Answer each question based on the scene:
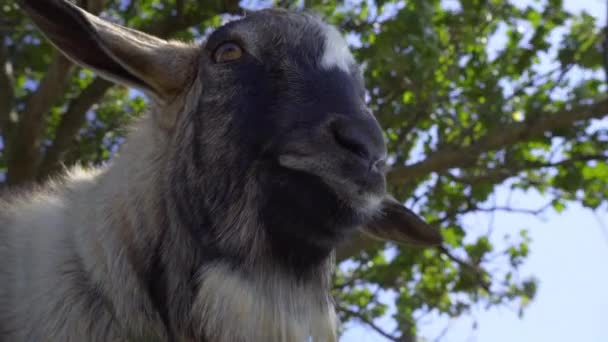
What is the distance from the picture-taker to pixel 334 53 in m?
3.27

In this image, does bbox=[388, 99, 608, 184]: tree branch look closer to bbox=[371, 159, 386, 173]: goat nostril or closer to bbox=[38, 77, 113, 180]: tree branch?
bbox=[38, 77, 113, 180]: tree branch

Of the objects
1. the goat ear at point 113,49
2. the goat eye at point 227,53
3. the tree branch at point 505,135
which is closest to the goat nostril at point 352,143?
the goat eye at point 227,53

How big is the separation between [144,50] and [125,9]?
3839mm

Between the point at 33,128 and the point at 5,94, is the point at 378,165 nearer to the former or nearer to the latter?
the point at 33,128

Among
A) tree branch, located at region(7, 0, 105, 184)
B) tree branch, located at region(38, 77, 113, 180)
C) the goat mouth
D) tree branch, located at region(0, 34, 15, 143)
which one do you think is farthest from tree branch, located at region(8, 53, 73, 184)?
the goat mouth

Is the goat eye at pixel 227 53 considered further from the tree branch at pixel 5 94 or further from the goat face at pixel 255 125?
the tree branch at pixel 5 94

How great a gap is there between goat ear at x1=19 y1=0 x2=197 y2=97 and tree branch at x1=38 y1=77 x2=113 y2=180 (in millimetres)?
2773

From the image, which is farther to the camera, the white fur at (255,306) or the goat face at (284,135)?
the white fur at (255,306)

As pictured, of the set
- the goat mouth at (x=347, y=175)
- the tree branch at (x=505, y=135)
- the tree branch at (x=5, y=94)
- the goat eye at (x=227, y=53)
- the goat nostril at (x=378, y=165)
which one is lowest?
the goat mouth at (x=347, y=175)

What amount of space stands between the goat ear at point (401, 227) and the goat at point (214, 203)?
632 millimetres

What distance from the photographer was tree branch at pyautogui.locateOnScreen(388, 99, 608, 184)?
5.84 m

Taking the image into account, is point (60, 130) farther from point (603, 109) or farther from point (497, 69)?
point (603, 109)

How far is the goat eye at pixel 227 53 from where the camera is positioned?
127 inches

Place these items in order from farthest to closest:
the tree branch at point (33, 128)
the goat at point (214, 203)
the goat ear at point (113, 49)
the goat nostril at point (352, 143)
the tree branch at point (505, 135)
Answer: the tree branch at point (505, 135), the tree branch at point (33, 128), the goat ear at point (113, 49), the goat at point (214, 203), the goat nostril at point (352, 143)
